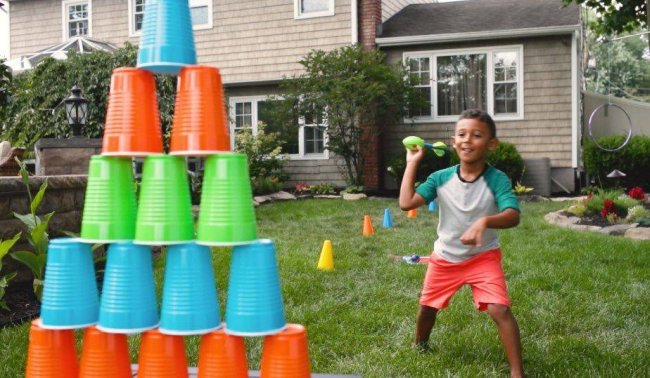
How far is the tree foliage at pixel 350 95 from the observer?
1351 centimetres

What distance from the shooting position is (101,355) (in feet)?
7.69

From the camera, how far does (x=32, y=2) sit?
18.4 metres

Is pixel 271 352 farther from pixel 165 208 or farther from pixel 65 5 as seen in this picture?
pixel 65 5

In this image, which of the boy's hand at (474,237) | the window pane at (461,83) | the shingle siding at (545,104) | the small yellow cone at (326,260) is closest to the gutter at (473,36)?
the shingle siding at (545,104)

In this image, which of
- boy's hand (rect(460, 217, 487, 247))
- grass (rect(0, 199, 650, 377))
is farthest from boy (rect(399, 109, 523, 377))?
grass (rect(0, 199, 650, 377))

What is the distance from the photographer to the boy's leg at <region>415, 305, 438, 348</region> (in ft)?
11.6

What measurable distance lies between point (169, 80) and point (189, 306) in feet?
39.1

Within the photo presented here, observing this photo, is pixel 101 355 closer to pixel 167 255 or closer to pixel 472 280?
pixel 167 255

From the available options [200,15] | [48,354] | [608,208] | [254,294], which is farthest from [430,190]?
[200,15]

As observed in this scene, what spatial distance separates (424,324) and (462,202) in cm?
71

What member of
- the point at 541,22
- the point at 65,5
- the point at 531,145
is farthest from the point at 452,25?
the point at 65,5

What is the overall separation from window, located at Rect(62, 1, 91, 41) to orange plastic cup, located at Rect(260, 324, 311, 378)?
56.4 ft

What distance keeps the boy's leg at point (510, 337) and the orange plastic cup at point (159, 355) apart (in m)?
1.55

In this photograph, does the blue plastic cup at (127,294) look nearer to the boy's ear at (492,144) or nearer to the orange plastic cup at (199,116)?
the orange plastic cup at (199,116)
